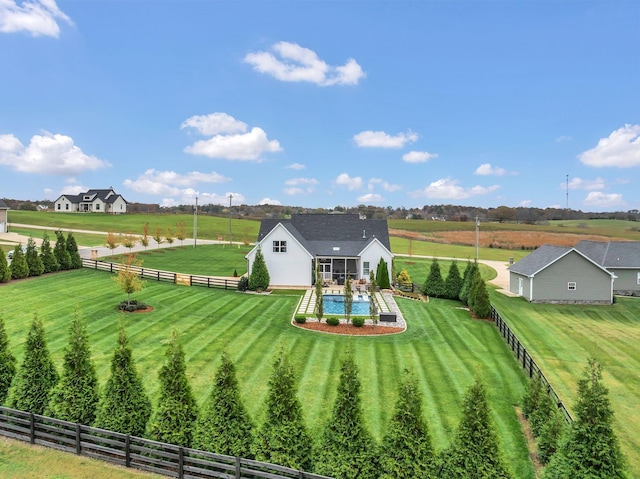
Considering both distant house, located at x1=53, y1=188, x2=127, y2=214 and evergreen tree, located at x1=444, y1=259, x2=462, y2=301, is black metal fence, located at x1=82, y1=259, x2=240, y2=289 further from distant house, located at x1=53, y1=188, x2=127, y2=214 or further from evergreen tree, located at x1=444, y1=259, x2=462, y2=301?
distant house, located at x1=53, y1=188, x2=127, y2=214

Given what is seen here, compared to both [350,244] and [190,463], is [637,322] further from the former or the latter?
[190,463]

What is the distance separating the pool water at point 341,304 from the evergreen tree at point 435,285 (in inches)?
206

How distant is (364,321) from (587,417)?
16074 mm

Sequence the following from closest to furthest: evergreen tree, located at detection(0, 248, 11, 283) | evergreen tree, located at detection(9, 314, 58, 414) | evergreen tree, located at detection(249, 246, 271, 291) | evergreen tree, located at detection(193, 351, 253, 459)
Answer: evergreen tree, located at detection(193, 351, 253, 459) < evergreen tree, located at detection(9, 314, 58, 414) < evergreen tree, located at detection(0, 248, 11, 283) < evergreen tree, located at detection(249, 246, 271, 291)

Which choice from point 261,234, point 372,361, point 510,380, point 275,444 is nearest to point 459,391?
point 510,380

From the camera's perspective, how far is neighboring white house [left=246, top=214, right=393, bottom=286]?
35781 millimetres

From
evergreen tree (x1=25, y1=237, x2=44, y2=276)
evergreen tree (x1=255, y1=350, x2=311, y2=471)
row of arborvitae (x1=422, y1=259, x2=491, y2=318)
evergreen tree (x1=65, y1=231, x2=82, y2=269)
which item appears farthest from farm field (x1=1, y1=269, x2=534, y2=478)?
evergreen tree (x1=65, y1=231, x2=82, y2=269)

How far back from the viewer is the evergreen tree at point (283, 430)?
8.59 m

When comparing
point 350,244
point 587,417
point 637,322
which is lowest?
point 637,322

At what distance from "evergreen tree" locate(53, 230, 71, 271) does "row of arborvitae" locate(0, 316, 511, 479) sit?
82.1 feet

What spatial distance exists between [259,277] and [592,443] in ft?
88.8

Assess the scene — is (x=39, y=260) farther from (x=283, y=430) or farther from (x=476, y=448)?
(x=476, y=448)

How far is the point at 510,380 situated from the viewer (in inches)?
610

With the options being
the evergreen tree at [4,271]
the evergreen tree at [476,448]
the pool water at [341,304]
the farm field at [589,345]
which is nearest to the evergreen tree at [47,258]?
the evergreen tree at [4,271]
